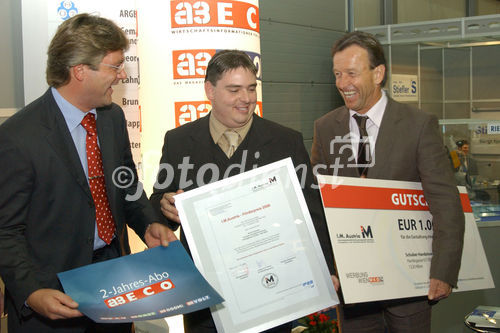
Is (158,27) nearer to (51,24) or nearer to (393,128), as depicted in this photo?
(51,24)

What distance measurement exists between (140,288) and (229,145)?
2.60ft

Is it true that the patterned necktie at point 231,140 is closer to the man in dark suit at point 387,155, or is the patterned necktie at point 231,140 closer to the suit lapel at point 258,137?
the suit lapel at point 258,137

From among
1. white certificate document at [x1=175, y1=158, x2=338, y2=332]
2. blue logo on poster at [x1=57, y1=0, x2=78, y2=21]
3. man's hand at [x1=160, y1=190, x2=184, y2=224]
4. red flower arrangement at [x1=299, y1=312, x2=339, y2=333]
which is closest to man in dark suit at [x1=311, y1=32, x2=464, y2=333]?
white certificate document at [x1=175, y1=158, x2=338, y2=332]

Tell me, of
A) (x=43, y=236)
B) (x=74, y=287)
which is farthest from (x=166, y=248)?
(x=43, y=236)

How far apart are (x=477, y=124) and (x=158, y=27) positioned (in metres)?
3.25

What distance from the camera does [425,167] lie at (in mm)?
2389

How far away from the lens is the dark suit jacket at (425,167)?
7.59ft

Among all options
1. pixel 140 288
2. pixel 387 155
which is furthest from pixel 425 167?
pixel 140 288

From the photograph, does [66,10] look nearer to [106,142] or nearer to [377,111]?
[106,142]

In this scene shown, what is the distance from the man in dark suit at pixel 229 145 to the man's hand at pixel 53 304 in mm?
578

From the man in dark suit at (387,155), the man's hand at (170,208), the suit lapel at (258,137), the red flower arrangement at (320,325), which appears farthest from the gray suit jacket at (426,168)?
the red flower arrangement at (320,325)

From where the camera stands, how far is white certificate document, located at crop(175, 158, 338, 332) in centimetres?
200

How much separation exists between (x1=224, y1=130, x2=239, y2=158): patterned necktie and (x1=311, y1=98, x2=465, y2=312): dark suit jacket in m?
0.54

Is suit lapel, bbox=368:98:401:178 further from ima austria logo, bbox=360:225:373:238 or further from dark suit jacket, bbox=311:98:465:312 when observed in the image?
ima austria logo, bbox=360:225:373:238
